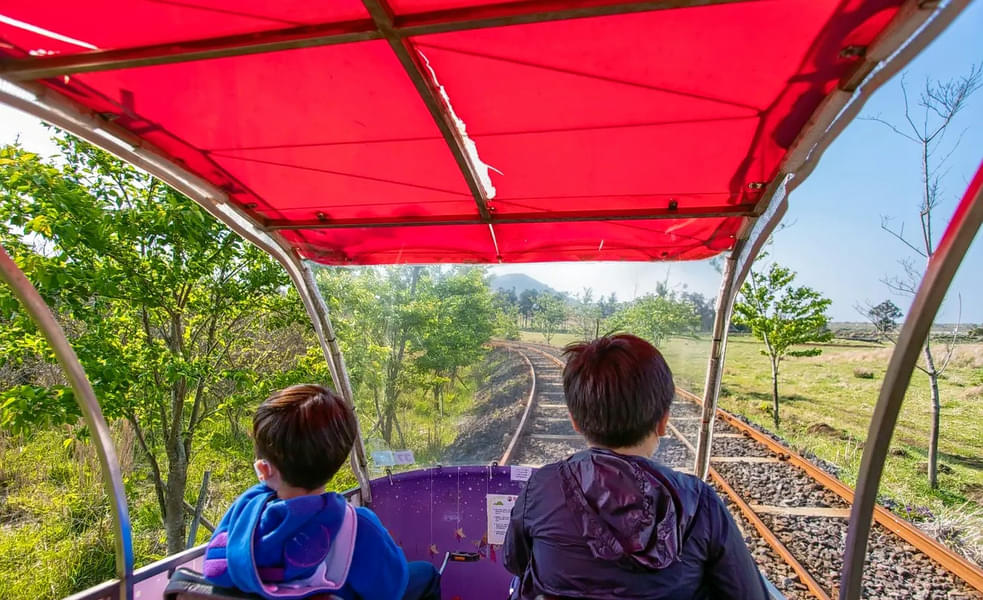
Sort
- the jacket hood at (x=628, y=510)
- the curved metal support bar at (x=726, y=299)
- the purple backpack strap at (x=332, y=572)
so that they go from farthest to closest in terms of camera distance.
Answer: the curved metal support bar at (x=726, y=299)
the purple backpack strap at (x=332, y=572)
the jacket hood at (x=628, y=510)

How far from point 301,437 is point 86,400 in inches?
62.7

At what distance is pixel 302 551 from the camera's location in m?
1.46

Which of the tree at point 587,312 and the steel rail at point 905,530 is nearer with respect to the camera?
the steel rail at point 905,530

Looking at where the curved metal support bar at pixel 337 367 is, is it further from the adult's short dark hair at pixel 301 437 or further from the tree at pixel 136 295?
the tree at pixel 136 295

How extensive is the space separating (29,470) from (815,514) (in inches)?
546

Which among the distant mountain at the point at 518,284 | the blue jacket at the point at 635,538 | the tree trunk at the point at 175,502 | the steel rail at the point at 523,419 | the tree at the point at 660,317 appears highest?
the distant mountain at the point at 518,284

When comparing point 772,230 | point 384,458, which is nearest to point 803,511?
point 772,230

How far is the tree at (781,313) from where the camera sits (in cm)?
1476

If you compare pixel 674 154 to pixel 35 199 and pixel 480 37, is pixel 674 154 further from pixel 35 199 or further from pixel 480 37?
pixel 35 199

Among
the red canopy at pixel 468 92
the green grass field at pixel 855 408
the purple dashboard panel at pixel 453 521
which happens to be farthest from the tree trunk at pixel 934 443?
the purple dashboard panel at pixel 453 521

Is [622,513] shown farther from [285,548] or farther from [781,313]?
[781,313]

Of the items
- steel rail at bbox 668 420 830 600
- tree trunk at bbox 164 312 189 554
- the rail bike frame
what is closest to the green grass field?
steel rail at bbox 668 420 830 600

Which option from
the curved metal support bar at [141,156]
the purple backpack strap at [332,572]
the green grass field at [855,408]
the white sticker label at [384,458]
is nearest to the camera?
the purple backpack strap at [332,572]

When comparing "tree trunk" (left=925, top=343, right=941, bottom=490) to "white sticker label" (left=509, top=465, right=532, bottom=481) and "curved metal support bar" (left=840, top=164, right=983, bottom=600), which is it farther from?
"curved metal support bar" (left=840, top=164, right=983, bottom=600)
